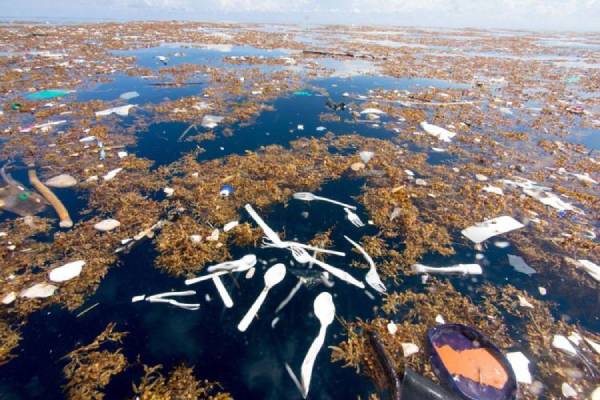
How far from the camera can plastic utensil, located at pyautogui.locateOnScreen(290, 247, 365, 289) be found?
3.68 m

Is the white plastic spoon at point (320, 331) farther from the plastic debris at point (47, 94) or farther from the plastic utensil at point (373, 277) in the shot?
the plastic debris at point (47, 94)

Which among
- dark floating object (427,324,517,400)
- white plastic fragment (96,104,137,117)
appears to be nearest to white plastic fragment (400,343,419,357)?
dark floating object (427,324,517,400)

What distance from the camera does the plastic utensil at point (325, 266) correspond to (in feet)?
12.1

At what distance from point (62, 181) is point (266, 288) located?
4.99 meters

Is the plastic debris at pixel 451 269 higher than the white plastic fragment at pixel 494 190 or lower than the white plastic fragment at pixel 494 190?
lower

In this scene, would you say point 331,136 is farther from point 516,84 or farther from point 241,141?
point 516,84

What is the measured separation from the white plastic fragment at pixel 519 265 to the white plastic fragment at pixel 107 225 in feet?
20.8

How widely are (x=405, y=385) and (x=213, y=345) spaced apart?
1.96 m

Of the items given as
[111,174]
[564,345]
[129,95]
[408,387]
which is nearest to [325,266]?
[408,387]

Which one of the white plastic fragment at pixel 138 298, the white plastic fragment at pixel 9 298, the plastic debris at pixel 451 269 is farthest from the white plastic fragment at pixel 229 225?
the plastic debris at pixel 451 269

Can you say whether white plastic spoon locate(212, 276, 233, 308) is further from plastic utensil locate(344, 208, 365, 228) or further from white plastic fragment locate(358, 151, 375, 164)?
white plastic fragment locate(358, 151, 375, 164)

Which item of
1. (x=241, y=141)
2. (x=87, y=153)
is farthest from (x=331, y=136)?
(x=87, y=153)

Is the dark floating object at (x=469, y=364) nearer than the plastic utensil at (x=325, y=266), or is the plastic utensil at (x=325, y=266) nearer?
the dark floating object at (x=469, y=364)

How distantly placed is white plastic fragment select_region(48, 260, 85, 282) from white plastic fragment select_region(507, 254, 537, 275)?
6278 mm
